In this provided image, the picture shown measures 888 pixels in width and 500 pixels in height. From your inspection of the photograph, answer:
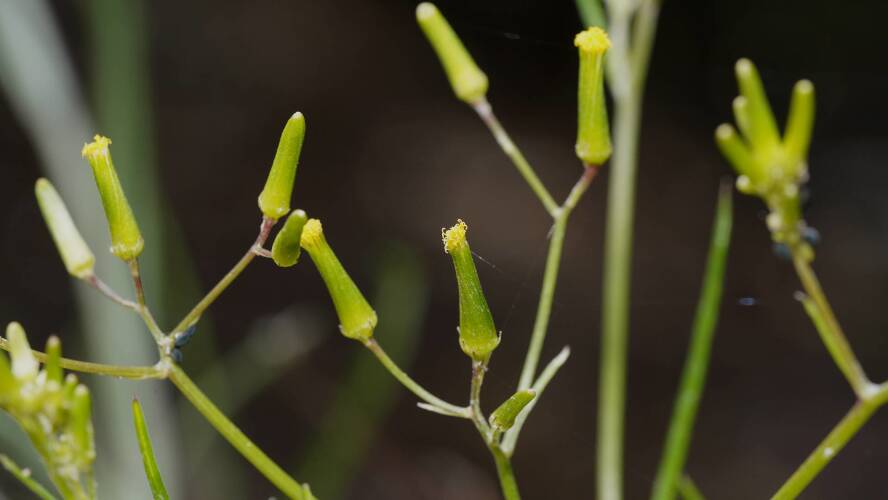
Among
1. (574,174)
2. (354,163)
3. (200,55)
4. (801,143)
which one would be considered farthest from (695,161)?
(801,143)

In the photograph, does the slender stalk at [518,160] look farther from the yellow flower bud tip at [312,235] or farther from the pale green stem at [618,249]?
the pale green stem at [618,249]

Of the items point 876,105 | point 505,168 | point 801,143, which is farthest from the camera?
point 505,168

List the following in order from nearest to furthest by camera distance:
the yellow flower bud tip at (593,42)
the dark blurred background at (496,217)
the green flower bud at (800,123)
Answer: the green flower bud at (800,123) → the yellow flower bud tip at (593,42) → the dark blurred background at (496,217)

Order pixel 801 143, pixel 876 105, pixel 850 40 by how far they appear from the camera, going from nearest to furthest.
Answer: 1. pixel 801 143
2. pixel 850 40
3. pixel 876 105

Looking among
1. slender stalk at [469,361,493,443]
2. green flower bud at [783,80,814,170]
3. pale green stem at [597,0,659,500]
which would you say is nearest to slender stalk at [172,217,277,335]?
slender stalk at [469,361,493,443]

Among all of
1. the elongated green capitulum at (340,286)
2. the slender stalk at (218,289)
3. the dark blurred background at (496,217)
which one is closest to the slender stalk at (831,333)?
the elongated green capitulum at (340,286)

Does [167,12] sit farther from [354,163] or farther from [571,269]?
[571,269]
